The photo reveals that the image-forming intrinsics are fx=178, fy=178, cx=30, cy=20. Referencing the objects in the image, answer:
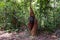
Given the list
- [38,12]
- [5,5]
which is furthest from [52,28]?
[5,5]

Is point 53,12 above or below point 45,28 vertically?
above

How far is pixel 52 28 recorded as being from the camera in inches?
253

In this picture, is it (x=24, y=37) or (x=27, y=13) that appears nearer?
(x=24, y=37)

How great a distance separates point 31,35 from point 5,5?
1.99m

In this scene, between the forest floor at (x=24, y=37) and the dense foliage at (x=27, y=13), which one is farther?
the dense foliage at (x=27, y=13)

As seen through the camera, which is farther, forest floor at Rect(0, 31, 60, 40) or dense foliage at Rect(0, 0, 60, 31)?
dense foliage at Rect(0, 0, 60, 31)

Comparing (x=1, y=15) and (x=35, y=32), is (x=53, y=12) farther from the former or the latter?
(x=1, y=15)

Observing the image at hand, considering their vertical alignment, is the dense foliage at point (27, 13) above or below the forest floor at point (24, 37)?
above

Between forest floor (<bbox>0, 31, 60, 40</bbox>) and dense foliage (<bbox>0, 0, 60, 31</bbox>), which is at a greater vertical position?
dense foliage (<bbox>0, 0, 60, 31</bbox>)

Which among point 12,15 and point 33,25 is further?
point 12,15

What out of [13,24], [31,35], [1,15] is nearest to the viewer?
[31,35]

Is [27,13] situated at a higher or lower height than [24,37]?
higher

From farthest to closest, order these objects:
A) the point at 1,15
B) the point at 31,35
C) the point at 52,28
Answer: the point at 1,15 → the point at 52,28 → the point at 31,35

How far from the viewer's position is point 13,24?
23.1 feet
